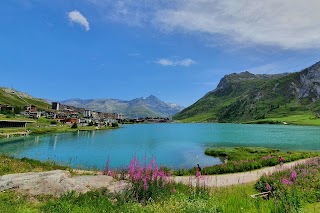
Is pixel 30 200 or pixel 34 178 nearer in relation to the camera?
pixel 30 200

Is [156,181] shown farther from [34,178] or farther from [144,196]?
[34,178]

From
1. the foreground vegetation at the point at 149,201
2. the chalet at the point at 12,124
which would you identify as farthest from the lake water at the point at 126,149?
the chalet at the point at 12,124

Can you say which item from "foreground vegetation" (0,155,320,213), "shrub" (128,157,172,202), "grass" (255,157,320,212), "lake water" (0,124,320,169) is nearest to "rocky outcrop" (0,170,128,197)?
"foreground vegetation" (0,155,320,213)

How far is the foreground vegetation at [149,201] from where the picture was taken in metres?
10.7

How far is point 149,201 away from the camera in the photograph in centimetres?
1490

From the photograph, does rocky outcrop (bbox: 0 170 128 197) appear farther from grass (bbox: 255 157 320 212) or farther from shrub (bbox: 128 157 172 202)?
grass (bbox: 255 157 320 212)

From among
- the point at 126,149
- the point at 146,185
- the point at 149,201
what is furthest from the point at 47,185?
the point at 126,149

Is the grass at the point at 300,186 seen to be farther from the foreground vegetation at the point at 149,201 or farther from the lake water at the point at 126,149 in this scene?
the lake water at the point at 126,149

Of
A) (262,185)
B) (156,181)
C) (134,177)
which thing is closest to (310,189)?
(262,185)

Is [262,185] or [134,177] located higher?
[134,177]

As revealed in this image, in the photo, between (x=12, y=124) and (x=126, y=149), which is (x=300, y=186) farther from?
(x=12, y=124)

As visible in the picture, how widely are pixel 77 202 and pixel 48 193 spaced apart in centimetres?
420

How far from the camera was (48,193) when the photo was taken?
17.5 m

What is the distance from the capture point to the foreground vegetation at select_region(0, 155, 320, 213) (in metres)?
10.7
